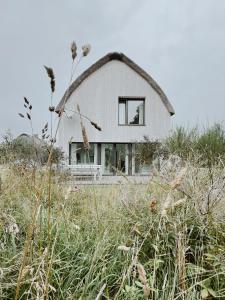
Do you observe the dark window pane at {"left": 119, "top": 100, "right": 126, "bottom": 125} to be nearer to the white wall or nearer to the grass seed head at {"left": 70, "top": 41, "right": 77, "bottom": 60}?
the white wall

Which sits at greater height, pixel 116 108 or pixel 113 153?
pixel 116 108

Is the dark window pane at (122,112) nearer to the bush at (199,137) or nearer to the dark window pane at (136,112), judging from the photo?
the dark window pane at (136,112)

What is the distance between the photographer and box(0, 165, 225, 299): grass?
1620mm

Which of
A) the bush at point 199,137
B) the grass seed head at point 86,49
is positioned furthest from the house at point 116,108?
the grass seed head at point 86,49

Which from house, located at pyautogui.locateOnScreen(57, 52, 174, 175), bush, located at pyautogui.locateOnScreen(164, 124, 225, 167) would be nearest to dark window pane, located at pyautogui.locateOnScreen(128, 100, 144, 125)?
house, located at pyautogui.locateOnScreen(57, 52, 174, 175)

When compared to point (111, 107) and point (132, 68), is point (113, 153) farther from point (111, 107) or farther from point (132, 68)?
point (132, 68)

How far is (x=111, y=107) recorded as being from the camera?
21.2m

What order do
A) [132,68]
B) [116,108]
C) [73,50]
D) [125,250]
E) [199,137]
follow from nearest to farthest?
[73,50]
[125,250]
[199,137]
[116,108]
[132,68]

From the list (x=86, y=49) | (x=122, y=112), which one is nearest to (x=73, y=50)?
(x=86, y=49)

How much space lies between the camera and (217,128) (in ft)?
60.0

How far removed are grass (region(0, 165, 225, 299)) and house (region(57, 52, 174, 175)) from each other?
18322 mm

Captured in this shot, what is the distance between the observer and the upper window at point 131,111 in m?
21.5

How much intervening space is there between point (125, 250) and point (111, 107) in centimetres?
1994

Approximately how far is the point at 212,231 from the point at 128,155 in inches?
730
